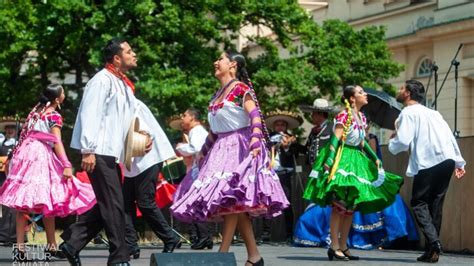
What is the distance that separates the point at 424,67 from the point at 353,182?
28.0m

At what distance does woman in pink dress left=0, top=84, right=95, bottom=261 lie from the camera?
12.9m

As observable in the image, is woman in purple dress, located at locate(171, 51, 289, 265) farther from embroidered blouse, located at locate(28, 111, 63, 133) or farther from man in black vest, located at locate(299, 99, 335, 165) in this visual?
man in black vest, located at locate(299, 99, 335, 165)

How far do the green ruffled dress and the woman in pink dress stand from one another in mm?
2544

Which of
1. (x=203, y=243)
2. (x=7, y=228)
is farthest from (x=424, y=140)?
(x=7, y=228)

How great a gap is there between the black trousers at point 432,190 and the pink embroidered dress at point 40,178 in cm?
348

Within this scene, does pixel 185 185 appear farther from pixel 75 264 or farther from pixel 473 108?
pixel 473 108

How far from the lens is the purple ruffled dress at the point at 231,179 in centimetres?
1055

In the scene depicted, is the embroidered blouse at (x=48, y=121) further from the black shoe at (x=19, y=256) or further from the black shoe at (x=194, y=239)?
the black shoe at (x=194, y=239)

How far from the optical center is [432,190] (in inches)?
505

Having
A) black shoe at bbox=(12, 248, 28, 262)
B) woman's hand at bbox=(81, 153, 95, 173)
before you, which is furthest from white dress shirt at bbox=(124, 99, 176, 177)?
woman's hand at bbox=(81, 153, 95, 173)

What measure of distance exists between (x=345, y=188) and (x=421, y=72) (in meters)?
28.0

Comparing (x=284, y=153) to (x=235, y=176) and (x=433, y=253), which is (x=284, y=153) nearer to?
(x=433, y=253)

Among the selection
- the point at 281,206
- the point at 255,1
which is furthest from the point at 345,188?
the point at 255,1

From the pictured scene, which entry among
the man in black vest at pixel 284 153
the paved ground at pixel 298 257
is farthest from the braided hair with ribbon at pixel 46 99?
the man in black vest at pixel 284 153
